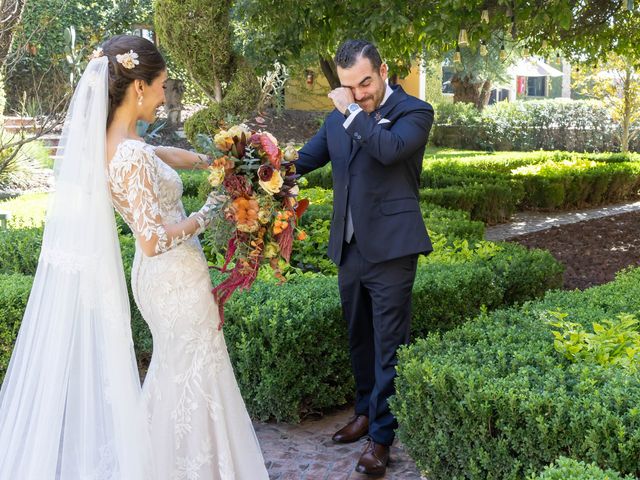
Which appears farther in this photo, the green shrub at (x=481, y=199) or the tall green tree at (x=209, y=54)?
the green shrub at (x=481, y=199)

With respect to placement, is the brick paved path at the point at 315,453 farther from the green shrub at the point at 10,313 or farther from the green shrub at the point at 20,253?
the green shrub at the point at 20,253

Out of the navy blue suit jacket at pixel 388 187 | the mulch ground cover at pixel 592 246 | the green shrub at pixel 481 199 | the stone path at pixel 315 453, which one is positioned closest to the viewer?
the navy blue suit jacket at pixel 388 187

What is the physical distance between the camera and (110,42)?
335cm

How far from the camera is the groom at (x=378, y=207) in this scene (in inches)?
149

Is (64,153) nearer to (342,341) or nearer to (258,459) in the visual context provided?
(258,459)

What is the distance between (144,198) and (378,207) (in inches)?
52.0

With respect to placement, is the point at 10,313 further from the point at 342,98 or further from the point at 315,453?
the point at 342,98

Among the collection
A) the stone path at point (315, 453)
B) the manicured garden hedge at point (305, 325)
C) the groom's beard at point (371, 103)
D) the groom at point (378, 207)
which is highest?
the groom's beard at point (371, 103)

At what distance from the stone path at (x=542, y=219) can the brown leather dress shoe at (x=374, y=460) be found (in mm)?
7287

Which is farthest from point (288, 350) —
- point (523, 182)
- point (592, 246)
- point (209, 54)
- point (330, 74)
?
point (523, 182)

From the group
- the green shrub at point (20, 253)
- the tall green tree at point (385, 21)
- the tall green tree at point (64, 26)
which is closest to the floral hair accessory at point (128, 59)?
the green shrub at point (20, 253)

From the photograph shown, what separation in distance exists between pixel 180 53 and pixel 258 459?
15.8 ft

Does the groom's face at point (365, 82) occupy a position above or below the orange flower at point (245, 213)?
above

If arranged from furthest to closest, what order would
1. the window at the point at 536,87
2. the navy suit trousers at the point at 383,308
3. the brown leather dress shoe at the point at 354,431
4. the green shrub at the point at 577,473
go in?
1. the window at the point at 536,87
2. the brown leather dress shoe at the point at 354,431
3. the navy suit trousers at the point at 383,308
4. the green shrub at the point at 577,473
